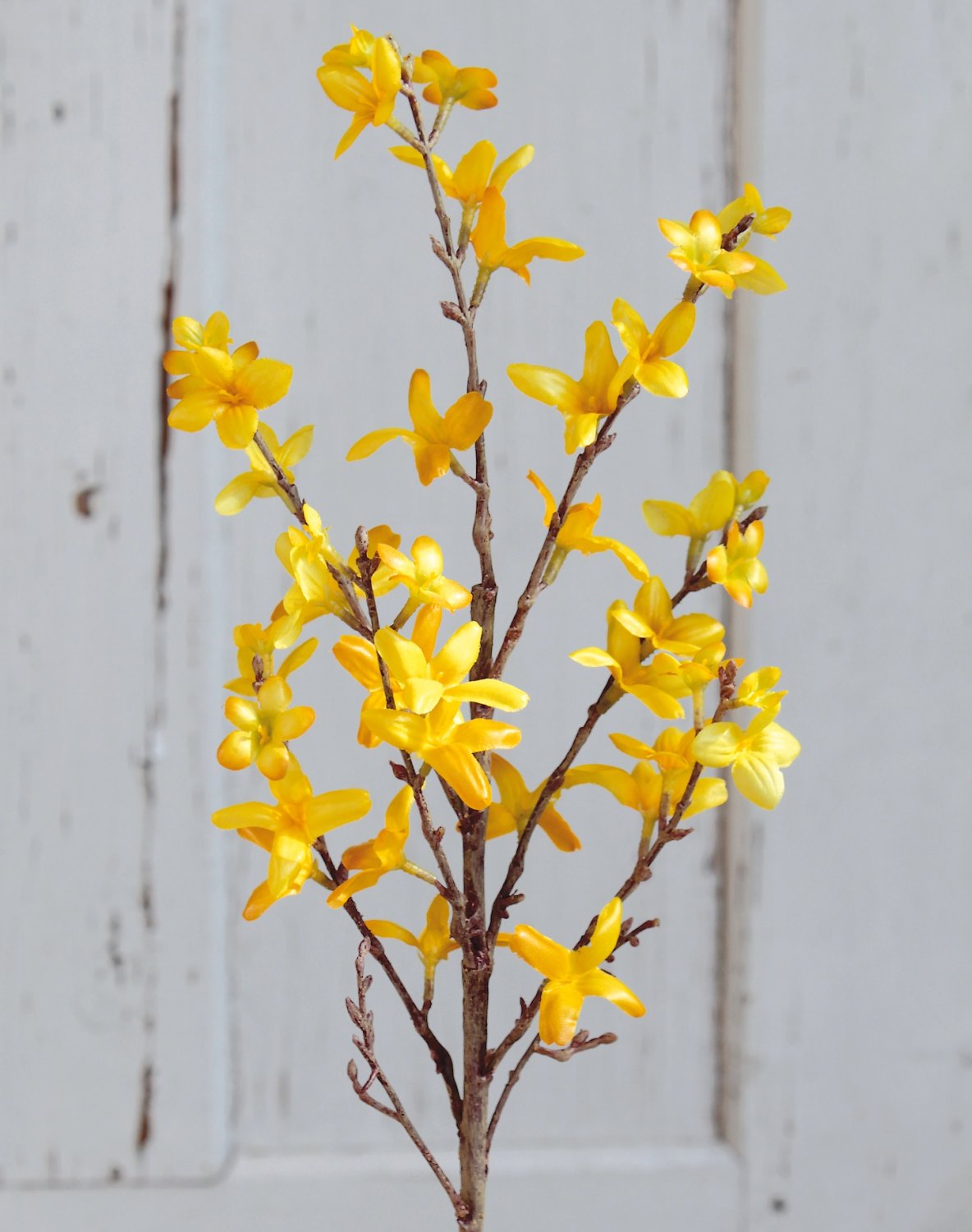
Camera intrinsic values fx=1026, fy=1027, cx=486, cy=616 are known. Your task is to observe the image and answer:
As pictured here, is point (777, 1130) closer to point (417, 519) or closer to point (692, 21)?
point (417, 519)

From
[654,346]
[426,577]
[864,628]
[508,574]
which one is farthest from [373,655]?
[864,628]

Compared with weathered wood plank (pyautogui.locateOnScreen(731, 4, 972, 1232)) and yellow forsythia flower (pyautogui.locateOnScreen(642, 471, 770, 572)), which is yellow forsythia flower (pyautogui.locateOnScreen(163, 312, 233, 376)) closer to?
yellow forsythia flower (pyautogui.locateOnScreen(642, 471, 770, 572))

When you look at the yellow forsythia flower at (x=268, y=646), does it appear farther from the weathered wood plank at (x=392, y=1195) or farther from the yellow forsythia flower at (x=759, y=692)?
the weathered wood plank at (x=392, y=1195)

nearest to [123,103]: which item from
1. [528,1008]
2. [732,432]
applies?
[732,432]

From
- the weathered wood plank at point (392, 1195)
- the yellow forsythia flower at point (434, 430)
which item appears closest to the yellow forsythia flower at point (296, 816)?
the yellow forsythia flower at point (434, 430)

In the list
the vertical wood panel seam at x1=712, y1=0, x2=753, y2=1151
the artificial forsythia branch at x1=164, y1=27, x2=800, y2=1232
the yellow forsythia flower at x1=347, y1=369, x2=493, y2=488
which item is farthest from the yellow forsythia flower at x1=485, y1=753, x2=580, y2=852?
the vertical wood panel seam at x1=712, y1=0, x2=753, y2=1151

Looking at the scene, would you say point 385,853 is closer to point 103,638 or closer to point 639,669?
point 639,669

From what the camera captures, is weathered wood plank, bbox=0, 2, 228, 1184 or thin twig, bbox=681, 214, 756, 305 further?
weathered wood plank, bbox=0, 2, 228, 1184
